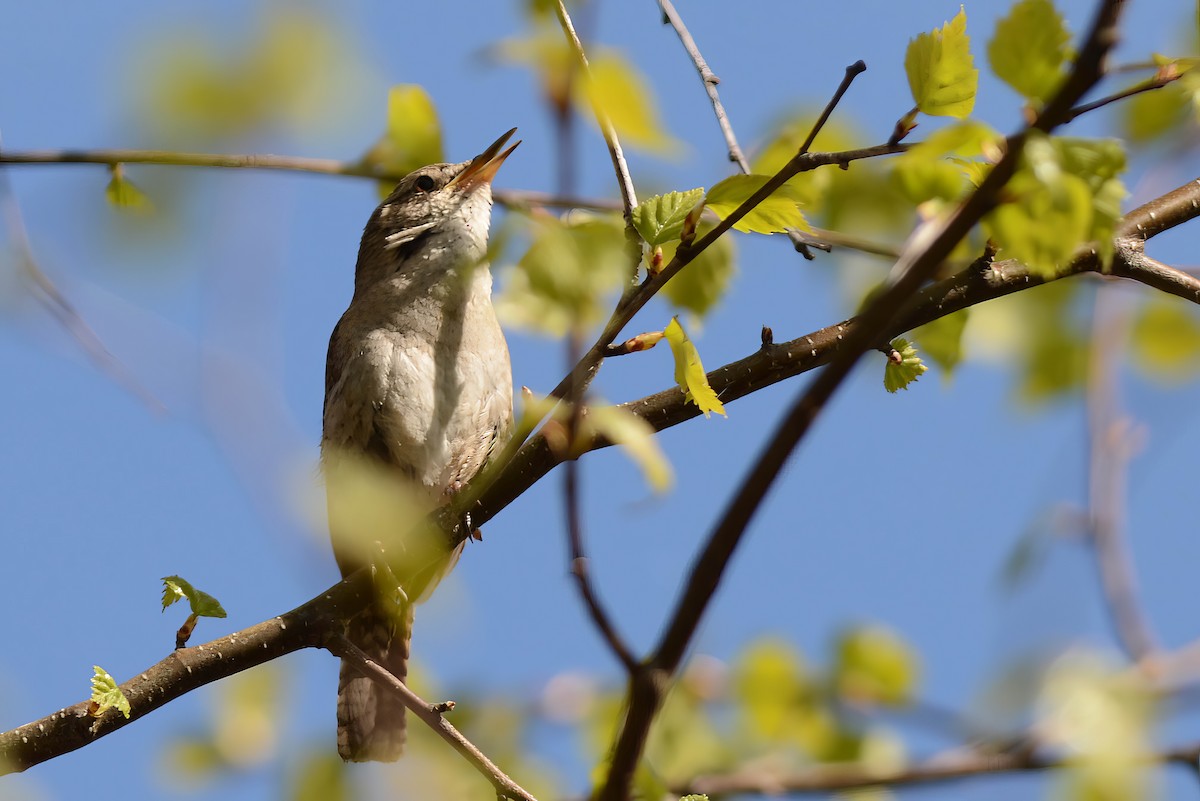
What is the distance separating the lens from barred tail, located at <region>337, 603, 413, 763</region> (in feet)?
14.6

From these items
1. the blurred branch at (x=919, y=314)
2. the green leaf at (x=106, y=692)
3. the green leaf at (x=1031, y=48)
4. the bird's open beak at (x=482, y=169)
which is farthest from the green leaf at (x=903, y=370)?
the bird's open beak at (x=482, y=169)

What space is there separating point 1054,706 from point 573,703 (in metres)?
1.89

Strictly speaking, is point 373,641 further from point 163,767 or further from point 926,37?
point 926,37

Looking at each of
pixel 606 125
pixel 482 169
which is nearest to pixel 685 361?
pixel 606 125

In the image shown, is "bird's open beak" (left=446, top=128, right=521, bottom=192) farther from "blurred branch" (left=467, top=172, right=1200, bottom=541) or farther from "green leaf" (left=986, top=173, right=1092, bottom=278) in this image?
"green leaf" (left=986, top=173, right=1092, bottom=278)

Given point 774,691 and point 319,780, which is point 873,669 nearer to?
point 774,691

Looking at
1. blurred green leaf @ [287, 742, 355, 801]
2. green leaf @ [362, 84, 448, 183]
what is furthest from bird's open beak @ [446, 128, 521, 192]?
blurred green leaf @ [287, 742, 355, 801]

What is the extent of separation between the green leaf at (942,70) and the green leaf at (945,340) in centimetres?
91

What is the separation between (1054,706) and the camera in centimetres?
210

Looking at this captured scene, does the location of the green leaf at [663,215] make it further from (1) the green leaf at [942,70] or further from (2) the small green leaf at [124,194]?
(2) the small green leaf at [124,194]

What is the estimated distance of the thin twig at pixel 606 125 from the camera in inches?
67.1

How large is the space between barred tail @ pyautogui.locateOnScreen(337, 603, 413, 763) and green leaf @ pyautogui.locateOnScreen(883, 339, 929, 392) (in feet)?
6.44

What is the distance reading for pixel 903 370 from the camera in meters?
2.97

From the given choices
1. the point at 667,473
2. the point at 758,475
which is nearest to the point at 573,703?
the point at 667,473
